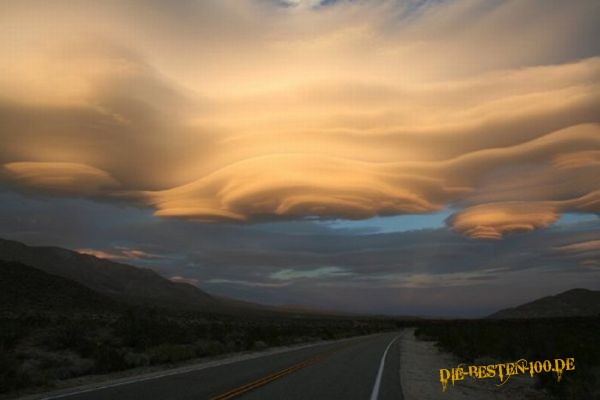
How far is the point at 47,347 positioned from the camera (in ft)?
77.2

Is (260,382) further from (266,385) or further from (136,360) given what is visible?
(136,360)

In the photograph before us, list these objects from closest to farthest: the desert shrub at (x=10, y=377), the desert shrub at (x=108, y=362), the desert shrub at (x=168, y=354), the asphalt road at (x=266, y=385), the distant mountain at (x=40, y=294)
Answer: the asphalt road at (x=266, y=385), the desert shrub at (x=10, y=377), the desert shrub at (x=108, y=362), the desert shrub at (x=168, y=354), the distant mountain at (x=40, y=294)

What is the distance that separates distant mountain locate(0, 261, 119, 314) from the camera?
64.5m

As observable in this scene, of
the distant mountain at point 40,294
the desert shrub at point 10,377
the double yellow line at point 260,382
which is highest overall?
the distant mountain at point 40,294

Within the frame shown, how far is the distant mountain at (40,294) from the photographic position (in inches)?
2539

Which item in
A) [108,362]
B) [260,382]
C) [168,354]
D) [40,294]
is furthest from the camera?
[40,294]

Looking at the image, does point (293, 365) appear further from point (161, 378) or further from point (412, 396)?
point (412, 396)

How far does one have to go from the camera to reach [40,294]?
71.5m

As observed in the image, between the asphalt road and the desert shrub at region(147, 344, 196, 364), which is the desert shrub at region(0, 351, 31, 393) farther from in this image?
the desert shrub at region(147, 344, 196, 364)

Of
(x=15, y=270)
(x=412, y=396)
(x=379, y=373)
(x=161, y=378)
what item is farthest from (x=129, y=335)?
(x=15, y=270)

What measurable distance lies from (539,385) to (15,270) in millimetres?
75209

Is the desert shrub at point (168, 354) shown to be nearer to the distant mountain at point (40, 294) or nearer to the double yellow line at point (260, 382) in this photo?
the double yellow line at point (260, 382)

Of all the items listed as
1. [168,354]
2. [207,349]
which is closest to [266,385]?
[168,354]

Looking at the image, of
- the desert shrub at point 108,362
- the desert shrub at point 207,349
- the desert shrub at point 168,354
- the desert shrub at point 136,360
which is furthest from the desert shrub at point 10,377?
the desert shrub at point 207,349
